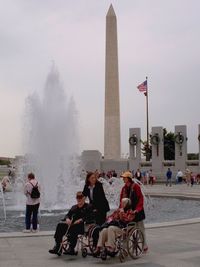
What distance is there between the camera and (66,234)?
9391 millimetres

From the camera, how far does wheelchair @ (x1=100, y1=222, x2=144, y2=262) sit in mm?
8992

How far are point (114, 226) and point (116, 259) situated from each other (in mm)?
661

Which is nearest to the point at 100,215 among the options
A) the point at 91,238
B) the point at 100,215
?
the point at 100,215

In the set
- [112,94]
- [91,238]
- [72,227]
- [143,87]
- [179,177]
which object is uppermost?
[143,87]

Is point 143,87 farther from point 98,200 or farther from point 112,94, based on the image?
point 98,200

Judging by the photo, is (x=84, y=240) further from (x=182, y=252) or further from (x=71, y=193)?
(x=71, y=193)

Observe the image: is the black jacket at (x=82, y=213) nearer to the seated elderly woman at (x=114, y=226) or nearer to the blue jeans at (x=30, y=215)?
the seated elderly woman at (x=114, y=226)

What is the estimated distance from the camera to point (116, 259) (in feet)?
30.3

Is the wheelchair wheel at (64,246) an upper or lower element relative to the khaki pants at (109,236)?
lower

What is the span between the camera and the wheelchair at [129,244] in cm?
899

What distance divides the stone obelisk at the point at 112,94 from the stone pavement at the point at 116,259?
43.5 metres

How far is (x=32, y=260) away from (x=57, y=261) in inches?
17.5

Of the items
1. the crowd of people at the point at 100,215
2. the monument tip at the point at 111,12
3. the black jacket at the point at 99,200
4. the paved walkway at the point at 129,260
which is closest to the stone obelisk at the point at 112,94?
the monument tip at the point at 111,12

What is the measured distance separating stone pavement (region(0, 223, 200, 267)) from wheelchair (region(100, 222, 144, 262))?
121mm
